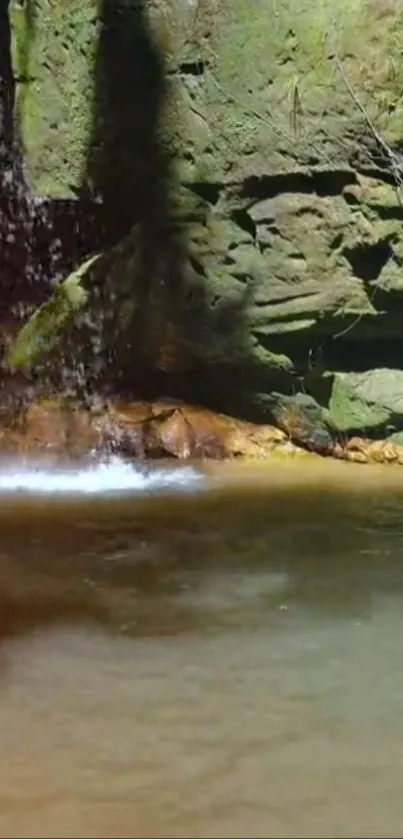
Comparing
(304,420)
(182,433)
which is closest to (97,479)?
(182,433)

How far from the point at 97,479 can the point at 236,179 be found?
2.39m

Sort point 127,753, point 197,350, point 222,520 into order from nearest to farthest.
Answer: point 127,753 < point 222,520 < point 197,350

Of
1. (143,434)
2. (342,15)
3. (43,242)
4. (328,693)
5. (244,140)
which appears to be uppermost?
(342,15)

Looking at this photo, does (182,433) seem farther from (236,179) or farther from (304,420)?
(236,179)

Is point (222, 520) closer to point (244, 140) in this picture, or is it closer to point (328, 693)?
point (328, 693)

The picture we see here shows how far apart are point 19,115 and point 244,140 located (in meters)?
1.77

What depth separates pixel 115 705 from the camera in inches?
91.5

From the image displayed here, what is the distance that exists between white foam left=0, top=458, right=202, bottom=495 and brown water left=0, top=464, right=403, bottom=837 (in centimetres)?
102

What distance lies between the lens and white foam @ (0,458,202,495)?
566 centimetres

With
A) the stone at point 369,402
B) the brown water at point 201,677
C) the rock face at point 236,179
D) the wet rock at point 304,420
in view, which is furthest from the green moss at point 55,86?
the brown water at point 201,677

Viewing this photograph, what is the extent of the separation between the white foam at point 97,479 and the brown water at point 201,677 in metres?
1.02

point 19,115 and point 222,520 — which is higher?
point 19,115

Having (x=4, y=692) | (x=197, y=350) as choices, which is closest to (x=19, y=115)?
(x=197, y=350)

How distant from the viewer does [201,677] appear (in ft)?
8.30
